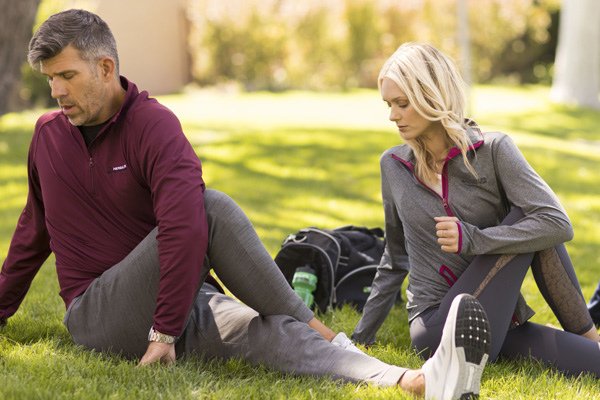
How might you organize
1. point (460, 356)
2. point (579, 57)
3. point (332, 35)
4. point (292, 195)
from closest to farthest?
point (460, 356) < point (292, 195) < point (579, 57) < point (332, 35)

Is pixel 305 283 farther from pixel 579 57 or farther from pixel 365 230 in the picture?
pixel 579 57

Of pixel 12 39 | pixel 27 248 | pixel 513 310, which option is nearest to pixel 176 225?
pixel 27 248

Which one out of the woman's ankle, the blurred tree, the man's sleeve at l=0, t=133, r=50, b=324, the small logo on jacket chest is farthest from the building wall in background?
the woman's ankle

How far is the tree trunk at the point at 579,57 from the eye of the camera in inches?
701

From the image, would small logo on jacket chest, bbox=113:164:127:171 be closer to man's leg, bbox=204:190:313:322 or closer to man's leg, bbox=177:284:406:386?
man's leg, bbox=204:190:313:322

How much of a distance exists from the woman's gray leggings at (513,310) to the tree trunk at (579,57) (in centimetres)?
1513

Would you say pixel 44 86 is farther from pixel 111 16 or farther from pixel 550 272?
pixel 550 272

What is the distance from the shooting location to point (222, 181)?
893 cm

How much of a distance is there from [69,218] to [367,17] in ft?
66.3

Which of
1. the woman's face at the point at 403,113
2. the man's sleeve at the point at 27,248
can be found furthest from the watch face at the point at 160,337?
the woman's face at the point at 403,113

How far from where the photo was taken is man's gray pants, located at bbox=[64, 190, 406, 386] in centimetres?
330

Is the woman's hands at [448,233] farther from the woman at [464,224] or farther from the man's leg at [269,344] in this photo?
the man's leg at [269,344]

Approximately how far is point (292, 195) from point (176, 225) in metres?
5.27

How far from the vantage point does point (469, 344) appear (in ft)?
9.87
